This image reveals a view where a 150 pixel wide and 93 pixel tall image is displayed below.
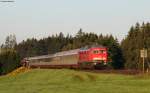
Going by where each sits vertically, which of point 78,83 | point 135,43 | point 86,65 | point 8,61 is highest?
point 135,43

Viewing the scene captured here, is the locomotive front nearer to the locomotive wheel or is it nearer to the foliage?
the locomotive wheel

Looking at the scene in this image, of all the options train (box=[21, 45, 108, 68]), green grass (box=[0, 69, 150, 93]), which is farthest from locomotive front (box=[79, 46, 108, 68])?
green grass (box=[0, 69, 150, 93])

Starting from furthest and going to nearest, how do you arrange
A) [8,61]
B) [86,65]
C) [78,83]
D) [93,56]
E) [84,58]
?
[8,61], [86,65], [84,58], [93,56], [78,83]

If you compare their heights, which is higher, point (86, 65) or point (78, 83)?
point (86, 65)

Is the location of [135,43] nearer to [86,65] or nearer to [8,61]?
[8,61]

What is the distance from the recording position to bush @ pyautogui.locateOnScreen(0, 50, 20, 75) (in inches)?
3450

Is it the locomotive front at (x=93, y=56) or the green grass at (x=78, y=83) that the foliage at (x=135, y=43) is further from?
the green grass at (x=78, y=83)

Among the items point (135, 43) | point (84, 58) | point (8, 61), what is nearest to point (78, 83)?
point (84, 58)

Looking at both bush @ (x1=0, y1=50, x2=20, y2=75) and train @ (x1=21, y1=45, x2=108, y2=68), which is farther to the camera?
bush @ (x1=0, y1=50, x2=20, y2=75)

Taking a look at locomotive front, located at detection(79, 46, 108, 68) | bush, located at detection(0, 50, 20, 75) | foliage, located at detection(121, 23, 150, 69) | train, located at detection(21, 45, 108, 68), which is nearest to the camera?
locomotive front, located at detection(79, 46, 108, 68)

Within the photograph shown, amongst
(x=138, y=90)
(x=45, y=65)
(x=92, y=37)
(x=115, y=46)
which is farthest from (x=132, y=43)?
(x=138, y=90)

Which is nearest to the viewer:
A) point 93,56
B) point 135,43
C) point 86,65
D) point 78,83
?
point 78,83

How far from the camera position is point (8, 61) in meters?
89.9

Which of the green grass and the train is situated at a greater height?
the train
